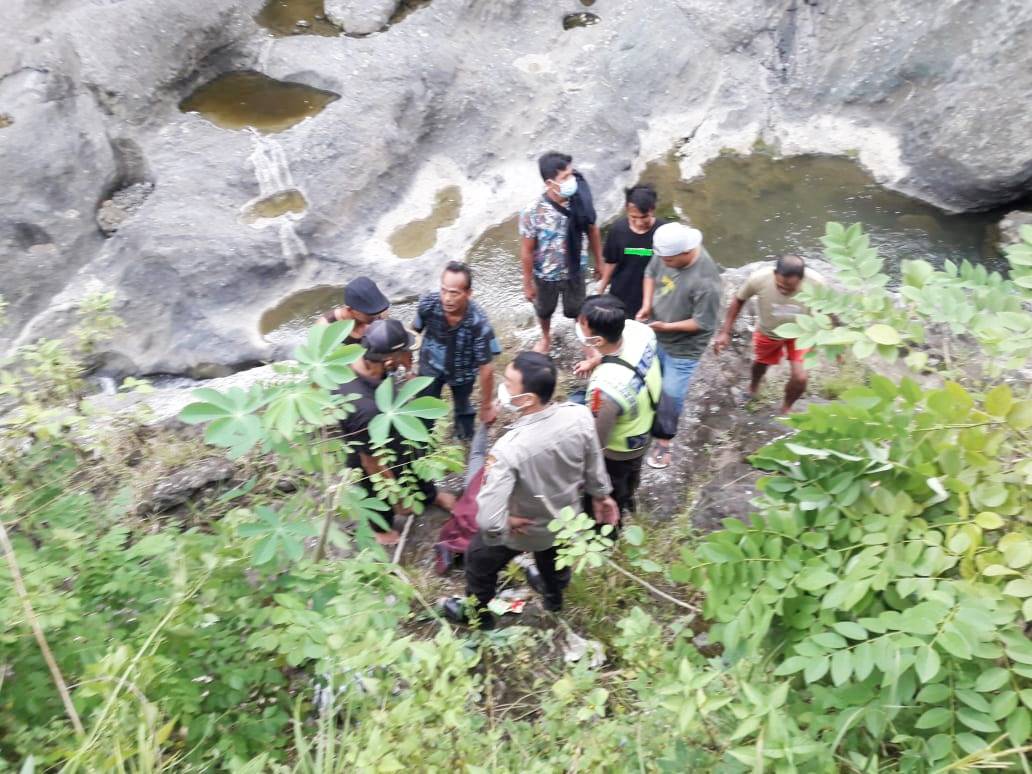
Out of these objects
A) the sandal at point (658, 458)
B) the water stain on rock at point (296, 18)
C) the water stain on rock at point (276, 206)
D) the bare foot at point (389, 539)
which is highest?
the water stain on rock at point (296, 18)

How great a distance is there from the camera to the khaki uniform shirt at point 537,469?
9.21 feet

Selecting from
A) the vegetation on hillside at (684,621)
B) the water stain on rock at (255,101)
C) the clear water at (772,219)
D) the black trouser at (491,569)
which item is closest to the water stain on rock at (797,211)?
the clear water at (772,219)

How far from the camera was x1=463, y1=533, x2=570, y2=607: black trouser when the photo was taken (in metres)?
3.17

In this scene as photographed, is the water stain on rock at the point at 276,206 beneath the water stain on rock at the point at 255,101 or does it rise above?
beneath

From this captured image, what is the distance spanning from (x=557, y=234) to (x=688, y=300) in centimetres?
108

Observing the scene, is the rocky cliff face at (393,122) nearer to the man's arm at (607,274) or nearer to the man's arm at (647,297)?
the man's arm at (607,274)

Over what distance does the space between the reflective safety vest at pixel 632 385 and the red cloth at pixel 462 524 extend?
0.89 meters

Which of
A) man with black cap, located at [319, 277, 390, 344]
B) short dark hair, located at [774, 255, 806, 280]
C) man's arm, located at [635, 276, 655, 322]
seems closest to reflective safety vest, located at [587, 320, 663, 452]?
man's arm, located at [635, 276, 655, 322]

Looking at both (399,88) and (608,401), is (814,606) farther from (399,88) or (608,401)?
(399,88)

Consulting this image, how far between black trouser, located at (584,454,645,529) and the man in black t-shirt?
4.06 feet

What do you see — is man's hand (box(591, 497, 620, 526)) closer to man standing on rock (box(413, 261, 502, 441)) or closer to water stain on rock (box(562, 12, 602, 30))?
man standing on rock (box(413, 261, 502, 441))

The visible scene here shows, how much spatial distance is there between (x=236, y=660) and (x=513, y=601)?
165 centimetres

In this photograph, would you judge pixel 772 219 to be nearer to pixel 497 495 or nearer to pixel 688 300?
pixel 688 300

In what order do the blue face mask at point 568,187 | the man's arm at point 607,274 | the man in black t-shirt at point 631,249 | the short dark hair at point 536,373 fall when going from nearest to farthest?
the short dark hair at point 536,373
the man in black t-shirt at point 631,249
the blue face mask at point 568,187
the man's arm at point 607,274
